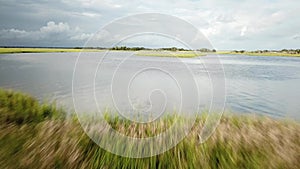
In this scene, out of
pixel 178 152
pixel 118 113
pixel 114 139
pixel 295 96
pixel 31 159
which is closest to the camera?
pixel 31 159

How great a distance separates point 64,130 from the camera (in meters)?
3.73

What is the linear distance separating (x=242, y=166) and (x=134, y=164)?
1.35 meters

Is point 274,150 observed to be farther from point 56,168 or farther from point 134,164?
point 56,168

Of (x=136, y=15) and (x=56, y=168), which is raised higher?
(x=136, y=15)

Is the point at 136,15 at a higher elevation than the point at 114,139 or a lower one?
higher

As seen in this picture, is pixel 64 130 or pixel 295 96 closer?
pixel 64 130

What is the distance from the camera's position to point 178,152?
327 cm

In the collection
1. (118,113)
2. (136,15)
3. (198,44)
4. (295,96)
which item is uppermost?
(136,15)

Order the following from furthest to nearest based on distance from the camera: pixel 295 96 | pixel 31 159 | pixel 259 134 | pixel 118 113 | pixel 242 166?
pixel 295 96
pixel 118 113
pixel 259 134
pixel 242 166
pixel 31 159

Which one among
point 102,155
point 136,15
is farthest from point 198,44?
point 102,155

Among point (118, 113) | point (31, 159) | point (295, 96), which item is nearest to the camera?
point (31, 159)

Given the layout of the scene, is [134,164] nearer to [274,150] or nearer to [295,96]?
[274,150]

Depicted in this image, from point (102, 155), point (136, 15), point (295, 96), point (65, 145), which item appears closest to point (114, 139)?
point (102, 155)

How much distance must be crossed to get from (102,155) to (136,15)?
208 centimetres
